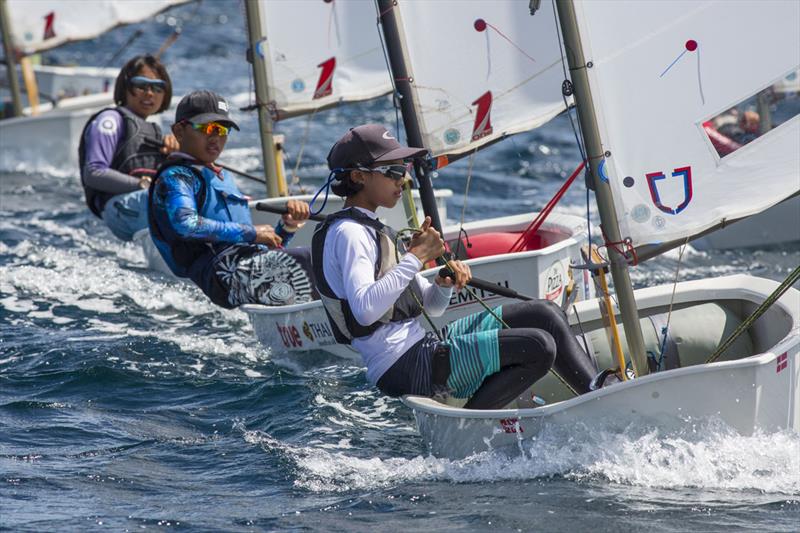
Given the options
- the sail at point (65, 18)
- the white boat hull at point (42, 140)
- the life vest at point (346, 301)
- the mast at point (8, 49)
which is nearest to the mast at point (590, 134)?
the life vest at point (346, 301)

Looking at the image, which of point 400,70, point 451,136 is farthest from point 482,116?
point 400,70

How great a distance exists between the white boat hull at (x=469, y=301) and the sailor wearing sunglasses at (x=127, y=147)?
1.84 metres

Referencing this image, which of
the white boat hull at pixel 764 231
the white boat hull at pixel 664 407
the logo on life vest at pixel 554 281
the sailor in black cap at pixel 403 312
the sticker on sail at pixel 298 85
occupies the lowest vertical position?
the white boat hull at pixel 764 231

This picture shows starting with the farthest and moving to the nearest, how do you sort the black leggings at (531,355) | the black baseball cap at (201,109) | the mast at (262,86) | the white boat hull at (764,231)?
1. the white boat hull at (764,231)
2. the mast at (262,86)
3. the black baseball cap at (201,109)
4. the black leggings at (531,355)

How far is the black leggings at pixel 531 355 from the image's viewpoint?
441cm

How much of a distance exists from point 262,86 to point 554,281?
2.91 meters

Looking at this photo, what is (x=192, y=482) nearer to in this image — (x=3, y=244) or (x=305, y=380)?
(x=305, y=380)

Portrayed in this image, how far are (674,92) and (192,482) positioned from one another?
7.11 feet

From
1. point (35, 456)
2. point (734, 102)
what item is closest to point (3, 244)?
point (35, 456)

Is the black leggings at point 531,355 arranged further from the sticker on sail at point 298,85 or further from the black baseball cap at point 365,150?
the sticker on sail at point 298,85

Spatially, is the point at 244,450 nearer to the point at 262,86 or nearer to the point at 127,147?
the point at 127,147

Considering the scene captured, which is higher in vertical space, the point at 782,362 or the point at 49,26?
the point at 49,26

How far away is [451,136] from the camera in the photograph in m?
6.56

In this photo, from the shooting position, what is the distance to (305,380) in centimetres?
603
